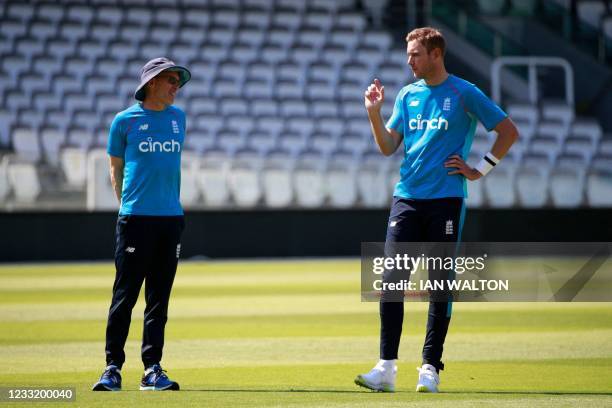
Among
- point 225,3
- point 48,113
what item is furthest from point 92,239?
point 225,3

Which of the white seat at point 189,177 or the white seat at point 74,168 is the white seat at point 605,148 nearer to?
the white seat at point 189,177

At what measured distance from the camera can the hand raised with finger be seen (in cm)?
737

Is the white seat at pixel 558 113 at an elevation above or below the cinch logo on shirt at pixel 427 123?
below

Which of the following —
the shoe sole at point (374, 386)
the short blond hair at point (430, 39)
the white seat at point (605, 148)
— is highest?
the short blond hair at point (430, 39)

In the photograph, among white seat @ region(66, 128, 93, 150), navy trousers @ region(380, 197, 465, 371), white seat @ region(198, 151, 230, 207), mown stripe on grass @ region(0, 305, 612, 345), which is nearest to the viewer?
navy trousers @ region(380, 197, 465, 371)

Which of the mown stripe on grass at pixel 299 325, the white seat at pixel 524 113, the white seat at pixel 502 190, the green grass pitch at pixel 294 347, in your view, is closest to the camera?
the green grass pitch at pixel 294 347

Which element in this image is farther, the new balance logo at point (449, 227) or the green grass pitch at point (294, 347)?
the new balance logo at point (449, 227)

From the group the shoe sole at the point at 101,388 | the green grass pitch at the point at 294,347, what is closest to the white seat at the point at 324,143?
the green grass pitch at the point at 294,347

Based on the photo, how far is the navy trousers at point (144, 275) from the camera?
7.26 m

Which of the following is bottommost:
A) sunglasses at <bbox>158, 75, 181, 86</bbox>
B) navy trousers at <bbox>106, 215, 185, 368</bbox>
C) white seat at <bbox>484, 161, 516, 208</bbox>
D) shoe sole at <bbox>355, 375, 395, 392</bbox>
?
white seat at <bbox>484, 161, 516, 208</bbox>

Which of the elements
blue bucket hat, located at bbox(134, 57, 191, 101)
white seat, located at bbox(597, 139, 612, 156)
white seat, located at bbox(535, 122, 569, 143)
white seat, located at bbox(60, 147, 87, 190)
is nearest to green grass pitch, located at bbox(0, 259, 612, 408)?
blue bucket hat, located at bbox(134, 57, 191, 101)

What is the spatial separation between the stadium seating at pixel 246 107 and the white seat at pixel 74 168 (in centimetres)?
2

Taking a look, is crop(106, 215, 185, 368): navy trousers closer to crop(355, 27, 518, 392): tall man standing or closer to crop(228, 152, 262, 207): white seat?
crop(355, 27, 518, 392): tall man standing

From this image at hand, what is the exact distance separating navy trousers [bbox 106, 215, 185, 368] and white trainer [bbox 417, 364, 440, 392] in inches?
62.6
